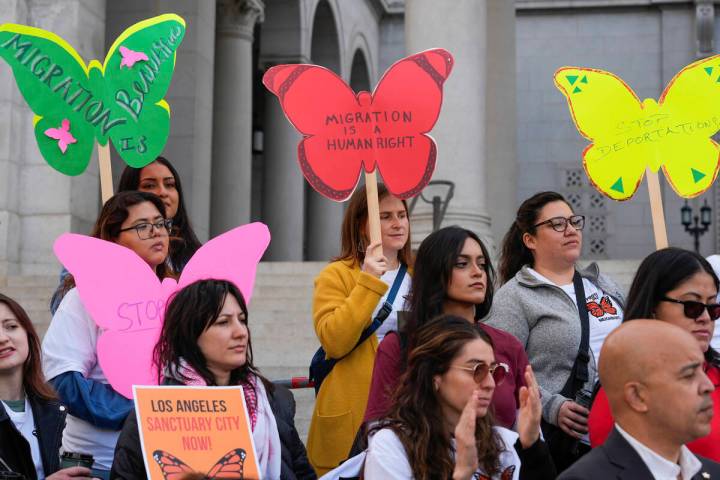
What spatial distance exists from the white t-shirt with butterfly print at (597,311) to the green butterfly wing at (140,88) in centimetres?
215

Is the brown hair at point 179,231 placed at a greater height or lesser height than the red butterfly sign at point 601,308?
greater

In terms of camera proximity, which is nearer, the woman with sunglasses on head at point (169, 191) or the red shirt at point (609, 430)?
the red shirt at point (609, 430)

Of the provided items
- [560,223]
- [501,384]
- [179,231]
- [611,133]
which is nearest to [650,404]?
[501,384]

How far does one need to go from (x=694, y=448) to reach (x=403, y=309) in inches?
59.9

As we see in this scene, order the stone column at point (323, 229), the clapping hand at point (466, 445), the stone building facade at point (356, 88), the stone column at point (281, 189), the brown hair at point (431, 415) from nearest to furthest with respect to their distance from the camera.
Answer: the clapping hand at point (466, 445)
the brown hair at point (431, 415)
the stone building facade at point (356, 88)
the stone column at point (281, 189)
the stone column at point (323, 229)

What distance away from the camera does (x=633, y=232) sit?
2620 centimetres

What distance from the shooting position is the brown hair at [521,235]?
5695mm

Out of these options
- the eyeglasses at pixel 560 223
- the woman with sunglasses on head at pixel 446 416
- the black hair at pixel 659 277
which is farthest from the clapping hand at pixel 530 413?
the eyeglasses at pixel 560 223

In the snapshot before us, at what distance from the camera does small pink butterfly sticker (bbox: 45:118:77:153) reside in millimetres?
6340

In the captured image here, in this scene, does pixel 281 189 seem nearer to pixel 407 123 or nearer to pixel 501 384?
pixel 407 123

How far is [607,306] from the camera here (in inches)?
217

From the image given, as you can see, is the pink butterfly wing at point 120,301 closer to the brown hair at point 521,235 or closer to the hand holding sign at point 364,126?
the hand holding sign at point 364,126

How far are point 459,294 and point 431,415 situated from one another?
79cm

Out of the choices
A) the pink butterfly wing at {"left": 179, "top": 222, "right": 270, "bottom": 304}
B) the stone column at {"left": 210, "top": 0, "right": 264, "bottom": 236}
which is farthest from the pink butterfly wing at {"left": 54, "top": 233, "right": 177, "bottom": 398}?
the stone column at {"left": 210, "top": 0, "right": 264, "bottom": 236}
